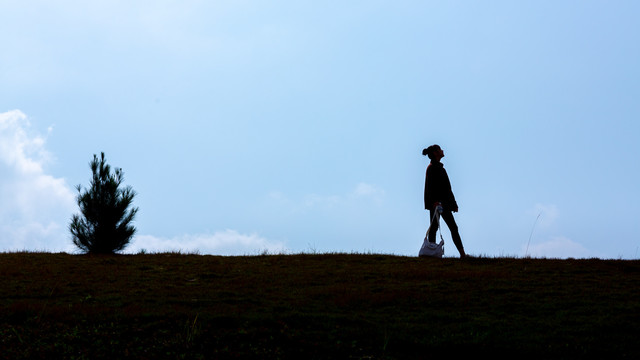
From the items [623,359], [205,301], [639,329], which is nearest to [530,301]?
[639,329]

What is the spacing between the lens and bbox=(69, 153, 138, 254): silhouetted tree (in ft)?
68.6

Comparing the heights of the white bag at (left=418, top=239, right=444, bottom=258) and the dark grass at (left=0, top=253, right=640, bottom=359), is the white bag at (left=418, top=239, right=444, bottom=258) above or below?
above

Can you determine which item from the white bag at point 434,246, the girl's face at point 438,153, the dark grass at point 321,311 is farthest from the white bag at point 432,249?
the girl's face at point 438,153

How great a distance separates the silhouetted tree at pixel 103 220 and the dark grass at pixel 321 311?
5283 millimetres

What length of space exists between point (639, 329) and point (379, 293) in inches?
167

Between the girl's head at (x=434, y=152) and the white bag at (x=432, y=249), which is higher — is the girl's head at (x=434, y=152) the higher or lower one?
the higher one

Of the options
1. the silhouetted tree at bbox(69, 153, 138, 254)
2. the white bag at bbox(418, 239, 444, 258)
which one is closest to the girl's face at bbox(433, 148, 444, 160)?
the white bag at bbox(418, 239, 444, 258)

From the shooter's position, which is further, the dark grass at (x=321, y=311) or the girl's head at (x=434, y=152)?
the girl's head at (x=434, y=152)

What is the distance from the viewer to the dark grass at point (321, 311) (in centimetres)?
857

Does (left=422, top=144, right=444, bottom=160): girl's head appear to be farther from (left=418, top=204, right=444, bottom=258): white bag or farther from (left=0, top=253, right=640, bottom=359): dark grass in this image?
(left=0, top=253, right=640, bottom=359): dark grass

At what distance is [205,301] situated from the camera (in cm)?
1102

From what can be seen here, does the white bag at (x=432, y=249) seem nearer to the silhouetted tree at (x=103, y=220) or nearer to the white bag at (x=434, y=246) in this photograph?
the white bag at (x=434, y=246)

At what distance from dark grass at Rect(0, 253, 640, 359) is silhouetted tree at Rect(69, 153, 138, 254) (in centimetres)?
Result: 528

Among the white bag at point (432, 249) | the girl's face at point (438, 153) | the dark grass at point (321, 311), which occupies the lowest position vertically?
the dark grass at point (321, 311)
